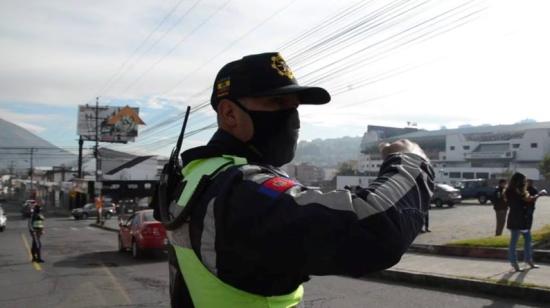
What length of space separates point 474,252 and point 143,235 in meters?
8.48

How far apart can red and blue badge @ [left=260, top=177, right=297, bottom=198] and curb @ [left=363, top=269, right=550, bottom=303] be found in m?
6.09

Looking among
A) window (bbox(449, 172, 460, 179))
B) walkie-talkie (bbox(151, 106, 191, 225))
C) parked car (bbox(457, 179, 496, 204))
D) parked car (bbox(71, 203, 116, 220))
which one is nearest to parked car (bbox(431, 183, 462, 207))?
parked car (bbox(457, 179, 496, 204))

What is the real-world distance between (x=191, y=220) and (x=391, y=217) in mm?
561

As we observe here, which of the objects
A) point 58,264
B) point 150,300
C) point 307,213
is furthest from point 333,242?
point 58,264

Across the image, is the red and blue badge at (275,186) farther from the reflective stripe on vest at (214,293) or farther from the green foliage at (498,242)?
the green foliage at (498,242)

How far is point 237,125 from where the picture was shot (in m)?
1.70

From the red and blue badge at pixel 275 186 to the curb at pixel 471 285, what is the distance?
6.09 m

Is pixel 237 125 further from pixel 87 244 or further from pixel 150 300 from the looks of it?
pixel 87 244

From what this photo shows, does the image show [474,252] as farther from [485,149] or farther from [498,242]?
[485,149]

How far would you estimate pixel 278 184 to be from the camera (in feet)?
4.53

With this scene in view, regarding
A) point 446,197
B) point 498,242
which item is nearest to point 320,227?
point 498,242

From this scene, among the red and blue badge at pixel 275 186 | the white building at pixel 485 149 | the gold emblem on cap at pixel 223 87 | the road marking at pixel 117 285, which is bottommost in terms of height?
the road marking at pixel 117 285

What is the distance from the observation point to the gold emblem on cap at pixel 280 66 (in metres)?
1.66

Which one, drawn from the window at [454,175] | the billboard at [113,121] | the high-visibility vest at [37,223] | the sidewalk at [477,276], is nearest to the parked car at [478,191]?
the sidewalk at [477,276]
